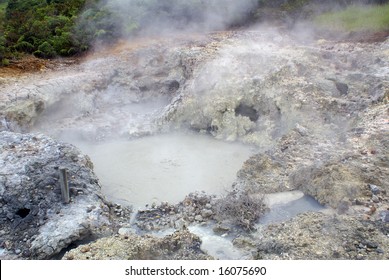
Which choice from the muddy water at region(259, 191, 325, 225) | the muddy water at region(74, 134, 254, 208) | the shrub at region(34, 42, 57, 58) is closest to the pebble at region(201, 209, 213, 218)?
the muddy water at region(259, 191, 325, 225)

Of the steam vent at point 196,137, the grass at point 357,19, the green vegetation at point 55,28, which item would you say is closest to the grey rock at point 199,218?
the steam vent at point 196,137

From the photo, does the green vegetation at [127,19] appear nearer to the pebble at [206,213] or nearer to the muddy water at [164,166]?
the muddy water at [164,166]

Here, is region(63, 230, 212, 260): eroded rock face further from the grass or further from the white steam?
the white steam

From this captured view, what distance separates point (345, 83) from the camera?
1016 cm

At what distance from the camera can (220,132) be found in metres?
10.8

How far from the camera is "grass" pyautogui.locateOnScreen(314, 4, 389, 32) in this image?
41.7 feet

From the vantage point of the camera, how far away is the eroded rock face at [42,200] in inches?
244

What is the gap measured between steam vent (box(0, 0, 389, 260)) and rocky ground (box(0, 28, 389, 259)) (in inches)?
1.2

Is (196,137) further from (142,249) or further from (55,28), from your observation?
(55,28)

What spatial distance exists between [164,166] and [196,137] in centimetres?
194

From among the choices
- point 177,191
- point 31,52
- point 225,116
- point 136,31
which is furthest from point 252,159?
point 31,52

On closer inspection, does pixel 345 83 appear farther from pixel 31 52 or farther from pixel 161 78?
pixel 31 52

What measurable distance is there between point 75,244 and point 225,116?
222 inches

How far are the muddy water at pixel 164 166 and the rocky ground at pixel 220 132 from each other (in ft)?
1.49
